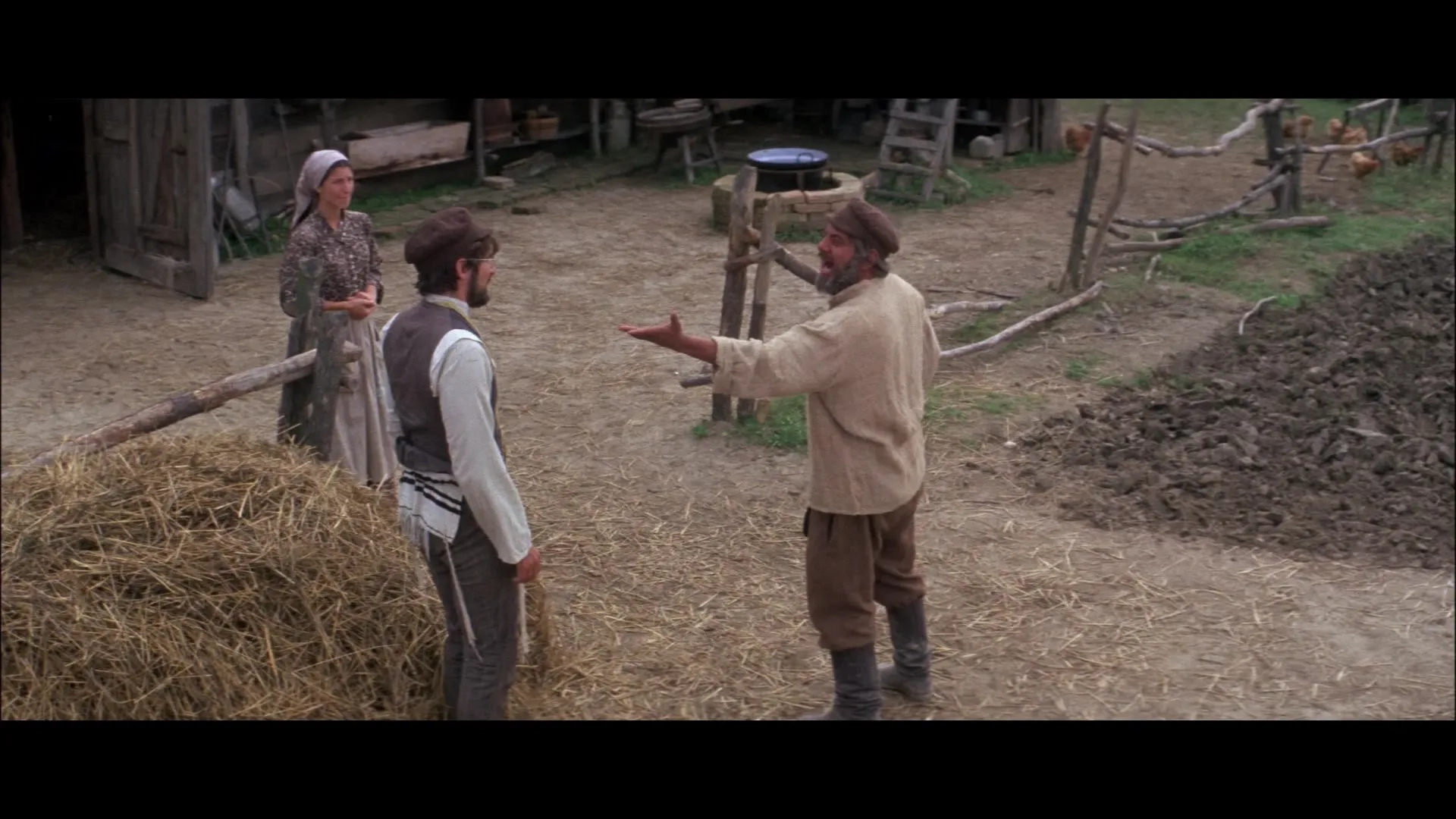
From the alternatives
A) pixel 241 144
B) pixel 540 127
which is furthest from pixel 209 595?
pixel 540 127

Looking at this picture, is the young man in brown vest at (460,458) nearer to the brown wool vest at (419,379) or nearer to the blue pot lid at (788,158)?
the brown wool vest at (419,379)

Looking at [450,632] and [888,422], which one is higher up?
[888,422]

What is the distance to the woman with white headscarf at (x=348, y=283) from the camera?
20.0 ft

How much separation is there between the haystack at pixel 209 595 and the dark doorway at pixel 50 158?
924cm

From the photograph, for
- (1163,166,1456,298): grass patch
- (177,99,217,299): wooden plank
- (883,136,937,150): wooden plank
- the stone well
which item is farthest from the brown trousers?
(883,136,937,150): wooden plank

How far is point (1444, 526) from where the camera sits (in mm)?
6477

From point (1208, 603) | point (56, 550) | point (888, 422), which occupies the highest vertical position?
point (888, 422)

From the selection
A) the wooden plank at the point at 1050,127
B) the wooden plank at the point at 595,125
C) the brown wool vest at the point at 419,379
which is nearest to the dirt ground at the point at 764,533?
the brown wool vest at the point at 419,379

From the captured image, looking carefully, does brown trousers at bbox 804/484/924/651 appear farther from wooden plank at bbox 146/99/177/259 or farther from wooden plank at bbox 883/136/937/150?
wooden plank at bbox 883/136/937/150

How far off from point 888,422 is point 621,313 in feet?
20.3

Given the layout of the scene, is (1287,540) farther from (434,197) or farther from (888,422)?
(434,197)

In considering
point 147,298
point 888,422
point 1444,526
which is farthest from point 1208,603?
point 147,298

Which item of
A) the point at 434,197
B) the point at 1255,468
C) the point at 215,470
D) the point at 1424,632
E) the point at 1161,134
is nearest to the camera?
the point at 215,470

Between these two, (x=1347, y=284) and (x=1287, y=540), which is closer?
(x=1287, y=540)
